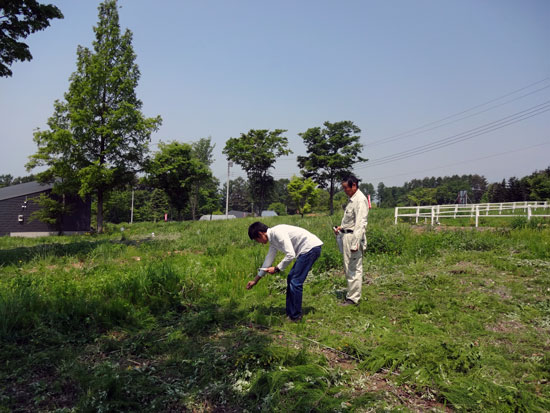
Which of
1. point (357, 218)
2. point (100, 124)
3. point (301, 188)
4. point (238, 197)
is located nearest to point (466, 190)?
point (238, 197)

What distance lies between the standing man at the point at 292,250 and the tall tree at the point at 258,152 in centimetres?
3988

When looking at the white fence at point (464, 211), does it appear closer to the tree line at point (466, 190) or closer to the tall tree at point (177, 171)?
the tall tree at point (177, 171)

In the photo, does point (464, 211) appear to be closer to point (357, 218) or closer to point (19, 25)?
point (357, 218)

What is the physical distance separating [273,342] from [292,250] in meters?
1.10

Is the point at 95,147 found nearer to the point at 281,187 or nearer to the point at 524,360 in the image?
the point at 524,360

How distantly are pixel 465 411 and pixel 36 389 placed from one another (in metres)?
3.50

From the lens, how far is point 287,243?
4066 millimetres

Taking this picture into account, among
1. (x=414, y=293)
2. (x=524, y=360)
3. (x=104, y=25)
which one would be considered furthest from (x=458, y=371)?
(x=104, y=25)

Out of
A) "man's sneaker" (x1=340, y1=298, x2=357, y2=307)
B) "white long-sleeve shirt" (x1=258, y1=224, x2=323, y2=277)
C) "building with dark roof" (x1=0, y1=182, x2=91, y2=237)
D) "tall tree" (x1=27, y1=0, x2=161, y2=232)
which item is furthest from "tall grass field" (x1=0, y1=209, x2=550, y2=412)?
"building with dark roof" (x1=0, y1=182, x2=91, y2=237)

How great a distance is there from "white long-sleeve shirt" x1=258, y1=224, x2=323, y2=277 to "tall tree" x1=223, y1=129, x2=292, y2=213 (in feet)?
131

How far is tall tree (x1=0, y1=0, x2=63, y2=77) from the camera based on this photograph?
9.33 meters

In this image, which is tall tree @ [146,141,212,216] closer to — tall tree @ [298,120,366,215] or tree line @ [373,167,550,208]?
tall tree @ [298,120,366,215]

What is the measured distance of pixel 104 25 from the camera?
21.2 metres

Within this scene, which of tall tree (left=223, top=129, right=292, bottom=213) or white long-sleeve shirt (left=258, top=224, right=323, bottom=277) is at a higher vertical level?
tall tree (left=223, top=129, right=292, bottom=213)
